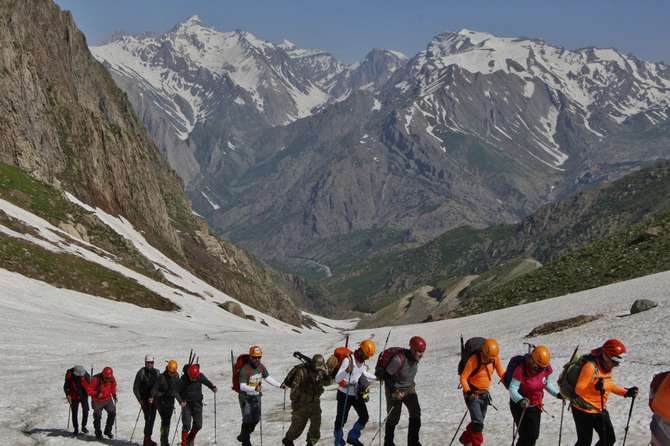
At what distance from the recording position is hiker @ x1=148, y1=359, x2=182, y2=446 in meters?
20.4

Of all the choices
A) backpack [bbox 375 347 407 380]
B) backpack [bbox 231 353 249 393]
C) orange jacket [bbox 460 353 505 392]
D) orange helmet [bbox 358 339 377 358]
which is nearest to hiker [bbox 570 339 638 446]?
orange jacket [bbox 460 353 505 392]

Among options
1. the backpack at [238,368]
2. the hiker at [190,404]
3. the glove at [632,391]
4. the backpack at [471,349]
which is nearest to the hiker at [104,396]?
the hiker at [190,404]

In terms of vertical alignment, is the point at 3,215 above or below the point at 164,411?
above

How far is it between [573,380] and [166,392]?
39.5ft

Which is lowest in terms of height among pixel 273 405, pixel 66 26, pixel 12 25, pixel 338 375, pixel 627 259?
pixel 273 405

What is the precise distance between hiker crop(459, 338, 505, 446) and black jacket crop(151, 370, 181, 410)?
8.98 metres

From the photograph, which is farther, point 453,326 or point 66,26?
point 66,26

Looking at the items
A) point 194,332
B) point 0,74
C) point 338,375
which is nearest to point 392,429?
point 338,375

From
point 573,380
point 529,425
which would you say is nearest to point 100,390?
point 529,425

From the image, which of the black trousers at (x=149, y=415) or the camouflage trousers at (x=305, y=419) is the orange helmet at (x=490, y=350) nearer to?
the camouflage trousers at (x=305, y=419)

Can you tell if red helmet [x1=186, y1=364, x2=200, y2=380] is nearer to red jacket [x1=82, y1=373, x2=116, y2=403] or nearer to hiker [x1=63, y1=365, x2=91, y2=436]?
red jacket [x1=82, y1=373, x2=116, y2=403]

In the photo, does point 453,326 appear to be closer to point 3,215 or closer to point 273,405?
point 273,405

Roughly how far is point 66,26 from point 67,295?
133 metres

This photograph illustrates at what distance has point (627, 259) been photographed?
184ft
